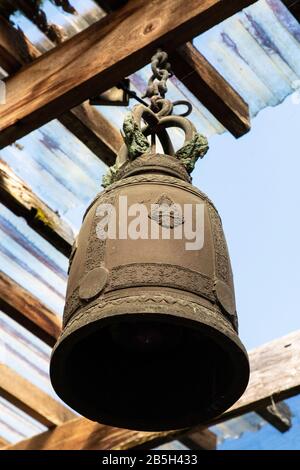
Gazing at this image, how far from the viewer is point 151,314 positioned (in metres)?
2.62

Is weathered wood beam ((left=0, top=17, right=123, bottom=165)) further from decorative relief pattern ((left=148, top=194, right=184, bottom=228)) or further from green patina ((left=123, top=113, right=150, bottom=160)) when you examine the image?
decorative relief pattern ((left=148, top=194, right=184, bottom=228))

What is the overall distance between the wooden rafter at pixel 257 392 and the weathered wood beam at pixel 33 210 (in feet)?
3.08

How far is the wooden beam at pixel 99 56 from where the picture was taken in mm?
3765

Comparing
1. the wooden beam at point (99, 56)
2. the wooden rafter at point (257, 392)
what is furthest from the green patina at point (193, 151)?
the wooden rafter at point (257, 392)

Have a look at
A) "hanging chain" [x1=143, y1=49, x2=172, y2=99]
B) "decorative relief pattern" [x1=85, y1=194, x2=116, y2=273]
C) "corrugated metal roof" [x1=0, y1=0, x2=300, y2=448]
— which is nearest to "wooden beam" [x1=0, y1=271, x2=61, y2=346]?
"corrugated metal roof" [x1=0, y1=0, x2=300, y2=448]

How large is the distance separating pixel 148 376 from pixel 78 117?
1.75 m

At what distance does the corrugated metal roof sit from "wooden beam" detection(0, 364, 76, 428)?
0.21m

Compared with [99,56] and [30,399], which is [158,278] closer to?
[99,56]

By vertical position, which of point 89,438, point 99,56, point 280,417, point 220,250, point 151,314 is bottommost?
point 280,417

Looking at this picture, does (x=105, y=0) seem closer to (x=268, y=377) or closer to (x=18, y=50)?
(x=18, y=50)

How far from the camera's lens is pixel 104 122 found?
4.64 meters

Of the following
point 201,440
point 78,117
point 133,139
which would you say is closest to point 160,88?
point 133,139

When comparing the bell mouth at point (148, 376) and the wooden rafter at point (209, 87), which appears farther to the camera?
the wooden rafter at point (209, 87)

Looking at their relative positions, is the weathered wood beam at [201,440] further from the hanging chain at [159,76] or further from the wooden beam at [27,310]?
the hanging chain at [159,76]
